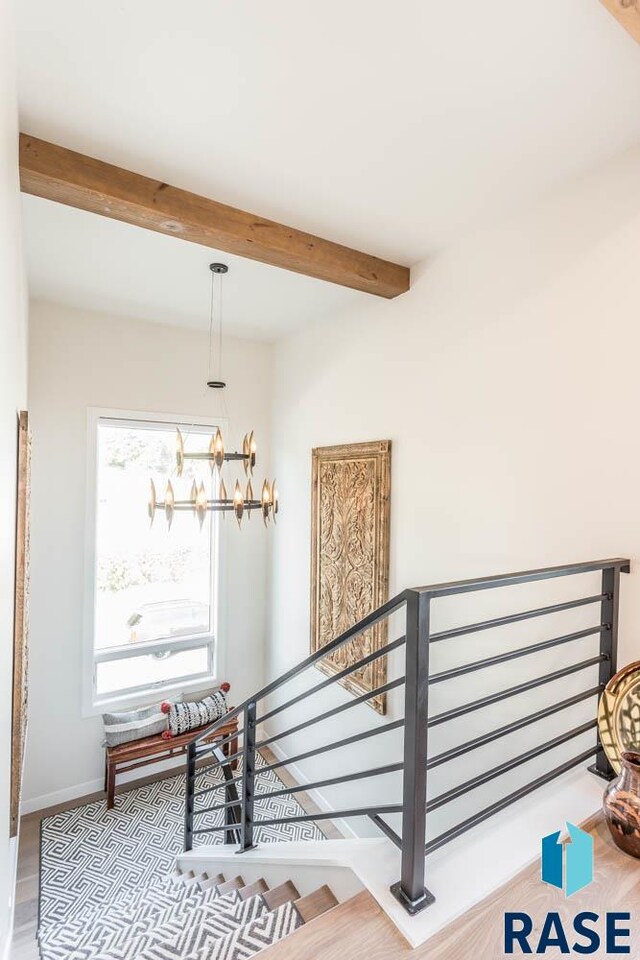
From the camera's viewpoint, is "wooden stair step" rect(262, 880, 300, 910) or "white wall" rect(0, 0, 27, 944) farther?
"wooden stair step" rect(262, 880, 300, 910)

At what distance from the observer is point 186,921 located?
212 centimetres

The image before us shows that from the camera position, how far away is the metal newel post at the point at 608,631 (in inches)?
72.1

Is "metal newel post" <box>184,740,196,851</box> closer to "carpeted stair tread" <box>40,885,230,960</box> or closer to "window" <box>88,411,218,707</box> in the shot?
"carpeted stair tread" <box>40,885,230,960</box>

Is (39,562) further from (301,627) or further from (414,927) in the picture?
(414,927)

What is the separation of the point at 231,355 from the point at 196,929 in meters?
3.79

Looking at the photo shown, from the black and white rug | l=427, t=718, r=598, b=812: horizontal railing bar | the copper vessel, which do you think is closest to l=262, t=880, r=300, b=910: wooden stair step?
l=427, t=718, r=598, b=812: horizontal railing bar

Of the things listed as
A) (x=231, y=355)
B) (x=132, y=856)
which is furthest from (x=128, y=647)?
(x=231, y=355)

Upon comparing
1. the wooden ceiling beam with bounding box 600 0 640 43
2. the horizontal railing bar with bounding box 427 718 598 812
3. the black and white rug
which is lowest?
the black and white rug

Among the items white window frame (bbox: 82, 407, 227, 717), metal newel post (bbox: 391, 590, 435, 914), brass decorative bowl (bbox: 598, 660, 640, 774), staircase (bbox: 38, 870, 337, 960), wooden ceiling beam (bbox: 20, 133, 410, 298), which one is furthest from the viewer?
white window frame (bbox: 82, 407, 227, 717)

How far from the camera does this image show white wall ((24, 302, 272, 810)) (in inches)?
141

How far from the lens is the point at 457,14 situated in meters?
1.37

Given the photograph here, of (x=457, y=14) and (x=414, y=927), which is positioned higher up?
(x=457, y=14)

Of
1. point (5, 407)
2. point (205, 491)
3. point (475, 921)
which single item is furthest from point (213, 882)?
point (5, 407)

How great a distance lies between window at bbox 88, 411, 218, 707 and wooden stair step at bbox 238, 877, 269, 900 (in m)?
2.09
